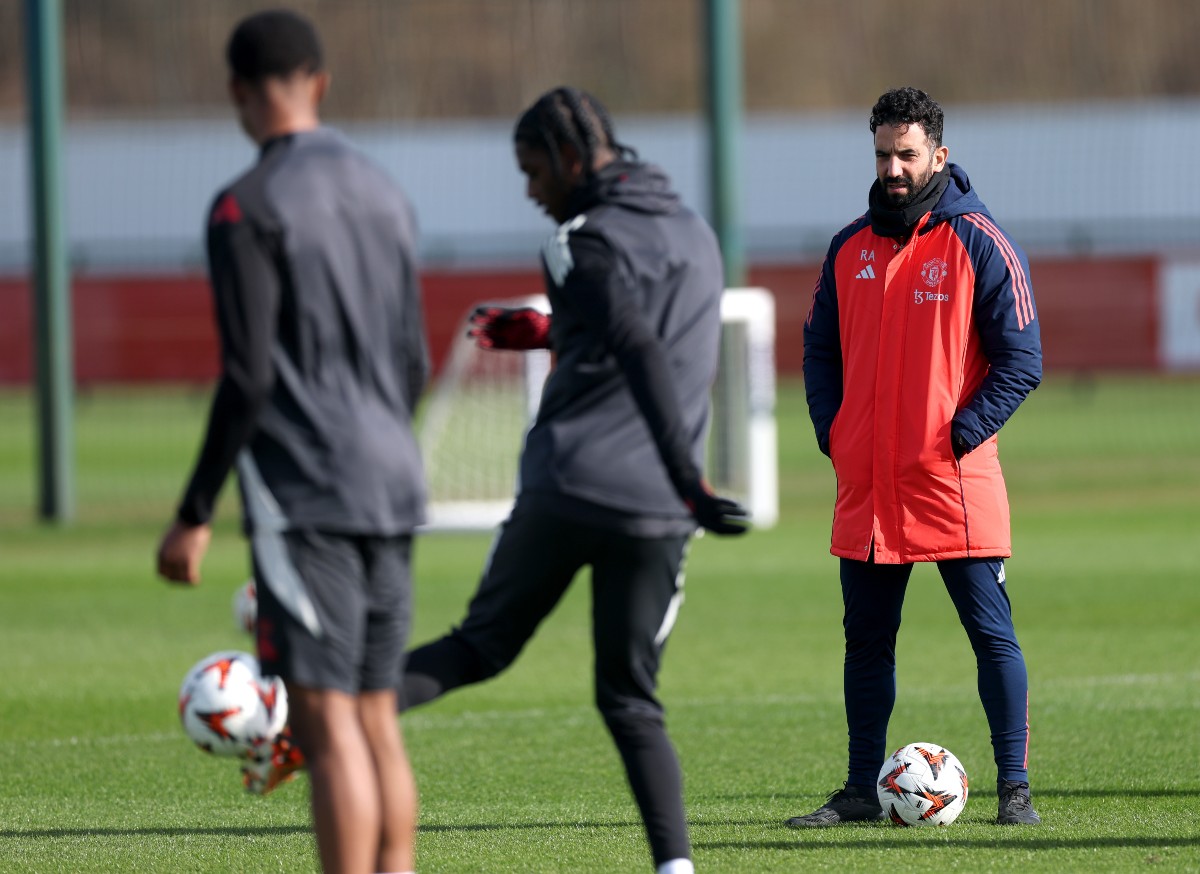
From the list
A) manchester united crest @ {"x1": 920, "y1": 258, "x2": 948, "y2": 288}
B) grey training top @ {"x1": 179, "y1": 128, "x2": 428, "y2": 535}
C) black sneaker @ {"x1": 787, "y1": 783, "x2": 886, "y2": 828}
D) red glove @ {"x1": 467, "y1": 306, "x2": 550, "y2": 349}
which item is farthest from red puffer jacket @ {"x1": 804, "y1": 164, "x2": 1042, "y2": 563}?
grey training top @ {"x1": 179, "y1": 128, "x2": 428, "y2": 535}

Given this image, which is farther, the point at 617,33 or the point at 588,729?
the point at 617,33

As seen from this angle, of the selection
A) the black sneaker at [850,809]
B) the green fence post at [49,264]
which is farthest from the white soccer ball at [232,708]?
the green fence post at [49,264]

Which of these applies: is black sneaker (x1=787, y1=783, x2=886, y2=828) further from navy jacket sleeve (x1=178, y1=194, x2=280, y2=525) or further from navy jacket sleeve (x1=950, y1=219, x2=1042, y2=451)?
navy jacket sleeve (x1=178, y1=194, x2=280, y2=525)

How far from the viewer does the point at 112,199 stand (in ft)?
134

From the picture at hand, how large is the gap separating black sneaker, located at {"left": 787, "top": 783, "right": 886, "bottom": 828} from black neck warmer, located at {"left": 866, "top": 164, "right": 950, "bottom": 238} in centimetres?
172

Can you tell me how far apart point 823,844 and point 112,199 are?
1459 inches

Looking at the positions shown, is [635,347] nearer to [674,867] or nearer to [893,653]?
[674,867]

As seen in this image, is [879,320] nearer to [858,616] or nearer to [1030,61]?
[858,616]

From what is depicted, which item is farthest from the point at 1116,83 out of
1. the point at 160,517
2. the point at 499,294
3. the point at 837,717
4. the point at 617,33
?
the point at 837,717

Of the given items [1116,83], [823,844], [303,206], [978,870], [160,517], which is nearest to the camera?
[303,206]

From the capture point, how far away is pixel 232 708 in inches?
211

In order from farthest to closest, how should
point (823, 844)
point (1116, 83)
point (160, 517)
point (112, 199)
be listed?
point (1116, 83)
point (112, 199)
point (160, 517)
point (823, 844)

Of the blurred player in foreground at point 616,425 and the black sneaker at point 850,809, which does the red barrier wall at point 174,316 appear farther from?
the blurred player in foreground at point 616,425

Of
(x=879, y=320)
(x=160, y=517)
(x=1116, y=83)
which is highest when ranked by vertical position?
(x=1116, y=83)
